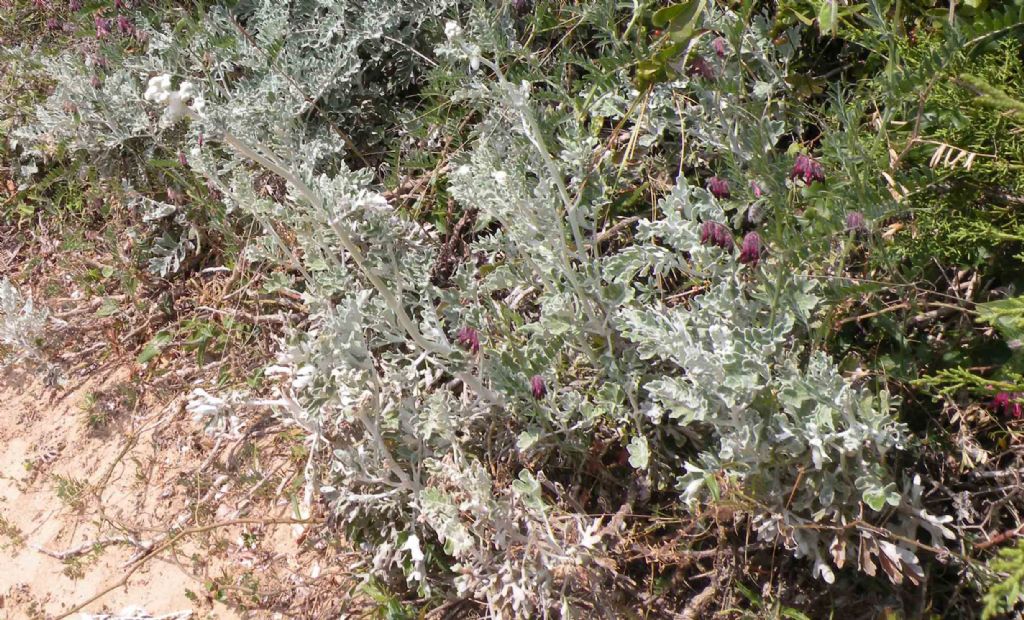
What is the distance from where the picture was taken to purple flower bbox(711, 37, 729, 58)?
8.85ft

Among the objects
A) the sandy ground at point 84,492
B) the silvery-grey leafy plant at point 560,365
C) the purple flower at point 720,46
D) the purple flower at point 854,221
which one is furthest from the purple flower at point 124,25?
the purple flower at point 854,221

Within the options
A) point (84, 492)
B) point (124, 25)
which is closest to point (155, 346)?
point (84, 492)

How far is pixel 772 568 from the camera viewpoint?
237 centimetres

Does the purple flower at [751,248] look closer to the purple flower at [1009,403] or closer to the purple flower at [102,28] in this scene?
the purple flower at [1009,403]

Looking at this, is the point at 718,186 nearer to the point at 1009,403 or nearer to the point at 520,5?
the point at 1009,403

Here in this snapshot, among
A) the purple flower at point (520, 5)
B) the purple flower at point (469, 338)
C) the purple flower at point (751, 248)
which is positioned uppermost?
the purple flower at point (520, 5)

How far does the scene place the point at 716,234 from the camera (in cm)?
231

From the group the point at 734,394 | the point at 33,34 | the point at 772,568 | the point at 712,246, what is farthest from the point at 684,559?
the point at 33,34

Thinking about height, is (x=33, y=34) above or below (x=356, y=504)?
above

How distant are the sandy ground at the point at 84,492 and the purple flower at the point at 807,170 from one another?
87.9 inches

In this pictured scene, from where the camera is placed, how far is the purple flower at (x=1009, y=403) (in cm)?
218

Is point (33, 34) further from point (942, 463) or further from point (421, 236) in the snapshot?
point (942, 463)

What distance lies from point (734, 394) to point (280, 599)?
1.69 meters

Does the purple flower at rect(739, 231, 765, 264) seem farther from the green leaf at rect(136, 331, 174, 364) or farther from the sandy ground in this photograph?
the green leaf at rect(136, 331, 174, 364)
